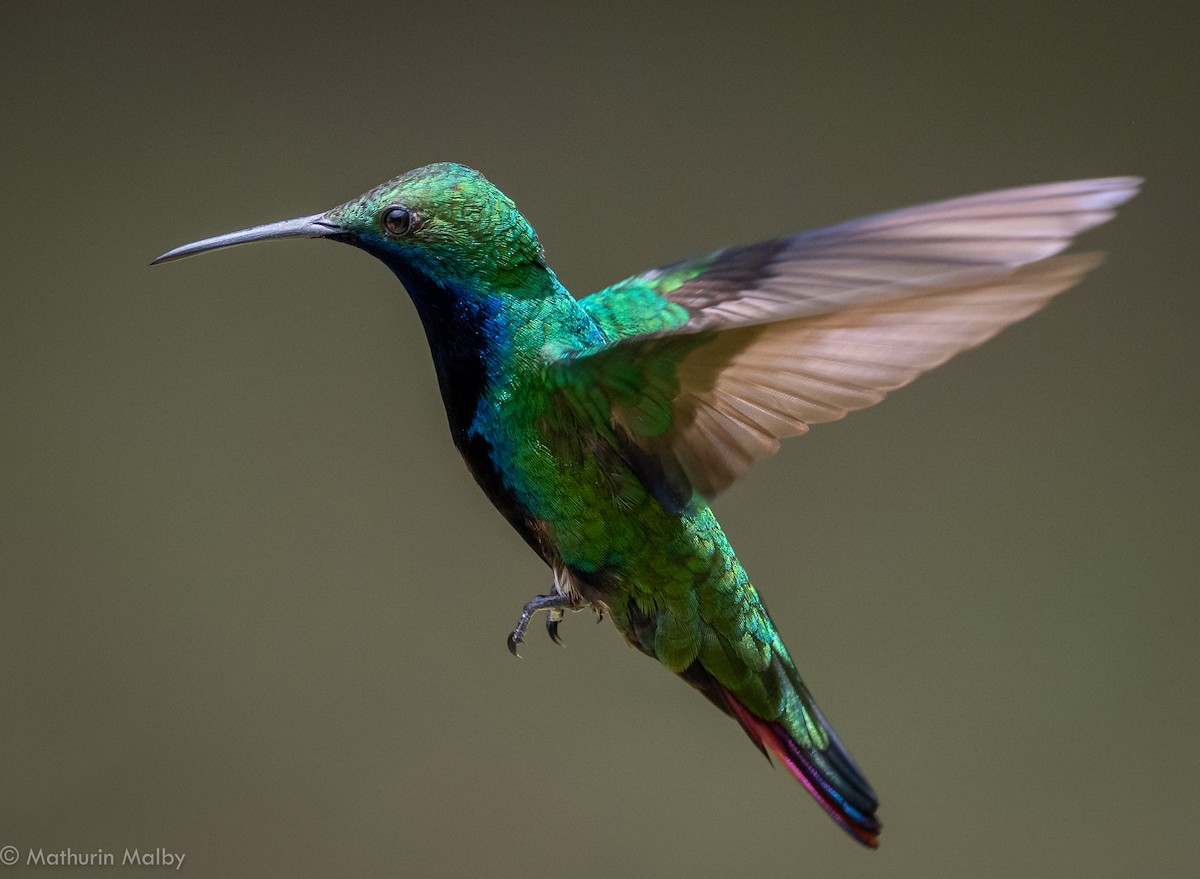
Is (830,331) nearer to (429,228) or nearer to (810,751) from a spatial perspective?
(429,228)

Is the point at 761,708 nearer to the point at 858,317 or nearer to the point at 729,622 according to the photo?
the point at 729,622

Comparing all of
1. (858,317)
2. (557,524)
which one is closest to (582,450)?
(557,524)

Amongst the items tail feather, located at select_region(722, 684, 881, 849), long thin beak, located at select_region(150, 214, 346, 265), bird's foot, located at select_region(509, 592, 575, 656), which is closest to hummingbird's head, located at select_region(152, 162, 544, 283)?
long thin beak, located at select_region(150, 214, 346, 265)

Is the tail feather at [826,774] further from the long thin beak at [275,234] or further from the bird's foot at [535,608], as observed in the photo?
the long thin beak at [275,234]

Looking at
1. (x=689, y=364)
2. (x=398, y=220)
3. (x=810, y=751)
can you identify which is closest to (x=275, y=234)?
(x=398, y=220)

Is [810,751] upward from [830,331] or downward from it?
downward

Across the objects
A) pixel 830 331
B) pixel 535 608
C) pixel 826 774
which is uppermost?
pixel 830 331

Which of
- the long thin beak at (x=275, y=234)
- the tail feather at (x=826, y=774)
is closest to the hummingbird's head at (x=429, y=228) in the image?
the long thin beak at (x=275, y=234)

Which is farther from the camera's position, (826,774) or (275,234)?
(826,774)
